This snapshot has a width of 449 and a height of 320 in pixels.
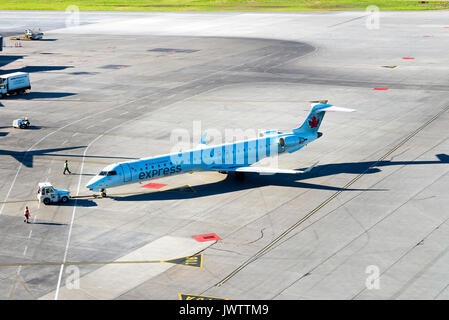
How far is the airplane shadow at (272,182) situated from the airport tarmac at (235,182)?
0.28 metres

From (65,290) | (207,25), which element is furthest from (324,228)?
(207,25)

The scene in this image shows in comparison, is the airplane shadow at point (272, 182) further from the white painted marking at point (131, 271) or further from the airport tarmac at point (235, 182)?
the white painted marking at point (131, 271)

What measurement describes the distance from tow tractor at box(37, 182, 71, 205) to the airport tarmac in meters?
0.82

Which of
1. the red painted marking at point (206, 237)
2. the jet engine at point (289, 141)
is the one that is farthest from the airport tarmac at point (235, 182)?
the jet engine at point (289, 141)

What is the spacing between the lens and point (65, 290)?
131 feet

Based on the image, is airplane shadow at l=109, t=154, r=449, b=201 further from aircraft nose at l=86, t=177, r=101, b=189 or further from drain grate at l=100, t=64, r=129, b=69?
drain grate at l=100, t=64, r=129, b=69

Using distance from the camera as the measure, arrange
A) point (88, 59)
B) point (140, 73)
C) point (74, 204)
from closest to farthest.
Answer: point (74, 204)
point (140, 73)
point (88, 59)

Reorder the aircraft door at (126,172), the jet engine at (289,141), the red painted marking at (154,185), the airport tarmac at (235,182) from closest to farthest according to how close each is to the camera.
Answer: the airport tarmac at (235,182) < the aircraft door at (126,172) < the red painted marking at (154,185) < the jet engine at (289,141)

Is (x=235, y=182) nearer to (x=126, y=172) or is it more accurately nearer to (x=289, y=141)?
(x=289, y=141)

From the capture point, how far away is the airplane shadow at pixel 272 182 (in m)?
56.2

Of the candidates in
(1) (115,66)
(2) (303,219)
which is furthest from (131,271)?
(1) (115,66)

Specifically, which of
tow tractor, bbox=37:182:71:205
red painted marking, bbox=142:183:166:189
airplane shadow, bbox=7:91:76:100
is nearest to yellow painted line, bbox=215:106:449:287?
red painted marking, bbox=142:183:166:189
